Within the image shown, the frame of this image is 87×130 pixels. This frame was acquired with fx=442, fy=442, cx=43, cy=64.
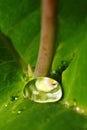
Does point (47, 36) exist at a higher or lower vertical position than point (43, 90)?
higher

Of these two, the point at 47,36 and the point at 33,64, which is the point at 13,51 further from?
the point at 47,36

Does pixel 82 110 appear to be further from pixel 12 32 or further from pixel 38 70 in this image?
pixel 12 32

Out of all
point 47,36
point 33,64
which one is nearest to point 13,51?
point 33,64

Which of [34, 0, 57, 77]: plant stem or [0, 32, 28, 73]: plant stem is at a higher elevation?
[34, 0, 57, 77]: plant stem

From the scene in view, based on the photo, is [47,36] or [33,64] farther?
[33,64]

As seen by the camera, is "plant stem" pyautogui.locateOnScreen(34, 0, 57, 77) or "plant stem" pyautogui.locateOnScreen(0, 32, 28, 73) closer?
"plant stem" pyautogui.locateOnScreen(34, 0, 57, 77)

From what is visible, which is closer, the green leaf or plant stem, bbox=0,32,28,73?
the green leaf
